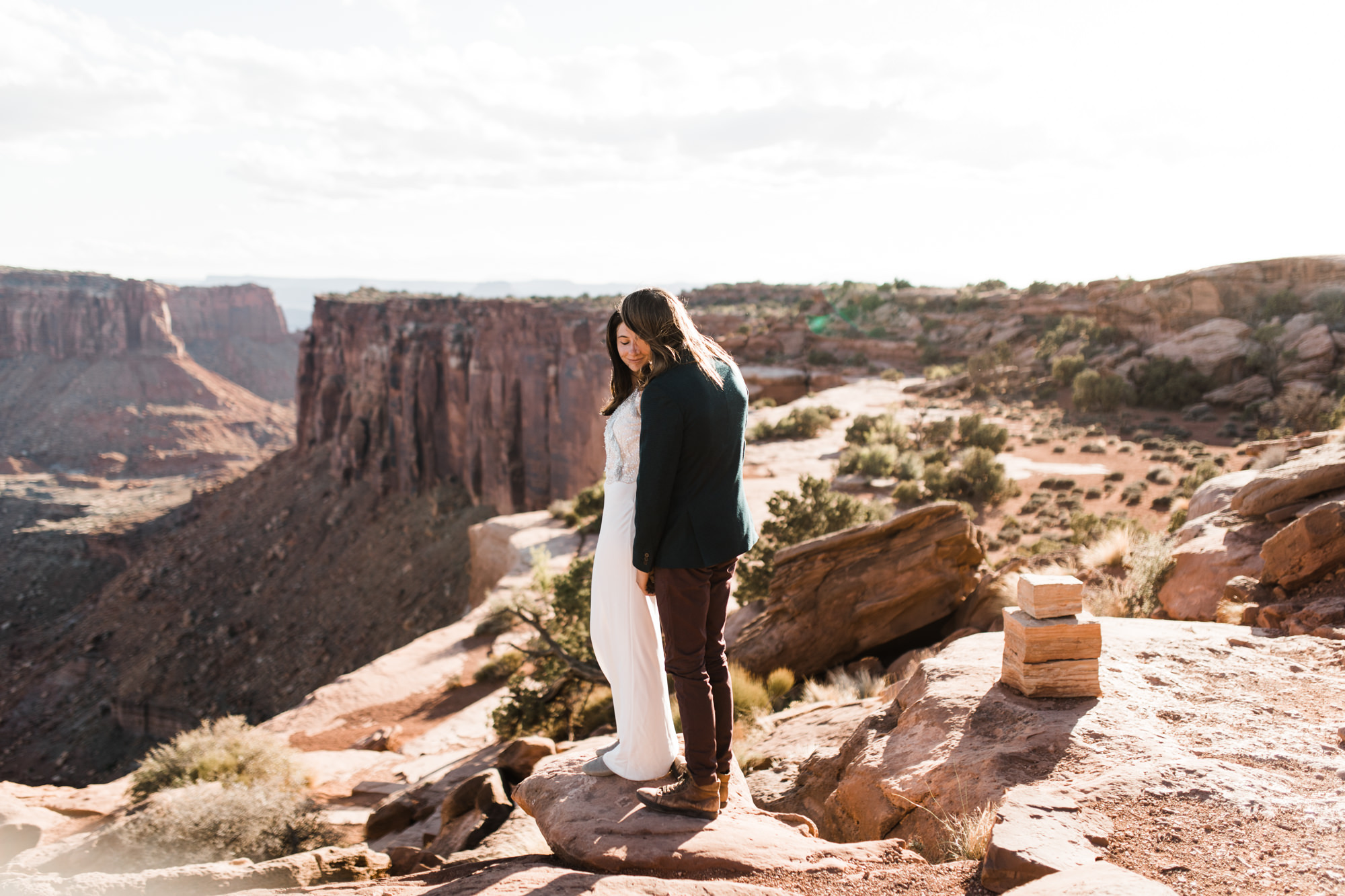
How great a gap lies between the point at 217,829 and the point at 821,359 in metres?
32.5

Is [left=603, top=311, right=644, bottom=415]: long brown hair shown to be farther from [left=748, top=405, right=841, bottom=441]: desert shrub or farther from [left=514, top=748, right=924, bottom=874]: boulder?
[left=748, top=405, right=841, bottom=441]: desert shrub

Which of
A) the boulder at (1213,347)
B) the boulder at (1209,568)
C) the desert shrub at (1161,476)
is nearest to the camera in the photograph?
the boulder at (1209,568)

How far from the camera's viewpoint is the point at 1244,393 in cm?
1867

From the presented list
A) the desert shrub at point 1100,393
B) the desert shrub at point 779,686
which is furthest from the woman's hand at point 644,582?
the desert shrub at point 1100,393

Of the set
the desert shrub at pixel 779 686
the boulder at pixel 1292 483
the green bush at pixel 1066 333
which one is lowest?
the desert shrub at pixel 779 686

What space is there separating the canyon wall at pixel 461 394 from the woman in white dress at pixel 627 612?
26983mm

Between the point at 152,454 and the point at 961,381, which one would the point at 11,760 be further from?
the point at 152,454

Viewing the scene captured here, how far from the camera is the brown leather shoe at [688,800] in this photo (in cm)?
321

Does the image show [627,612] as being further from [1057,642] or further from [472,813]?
[472,813]

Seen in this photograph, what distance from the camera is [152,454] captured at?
257 ft

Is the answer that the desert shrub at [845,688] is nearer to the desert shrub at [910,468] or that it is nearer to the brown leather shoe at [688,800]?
the brown leather shoe at [688,800]

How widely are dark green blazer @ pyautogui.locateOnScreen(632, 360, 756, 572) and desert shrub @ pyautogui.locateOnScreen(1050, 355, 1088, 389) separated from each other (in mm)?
24534

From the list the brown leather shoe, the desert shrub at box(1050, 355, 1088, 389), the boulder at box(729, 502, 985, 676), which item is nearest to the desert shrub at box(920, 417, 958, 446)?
the desert shrub at box(1050, 355, 1088, 389)

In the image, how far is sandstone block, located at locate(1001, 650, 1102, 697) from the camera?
151 inches
